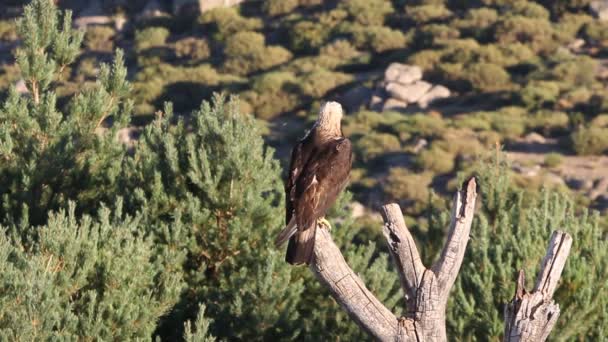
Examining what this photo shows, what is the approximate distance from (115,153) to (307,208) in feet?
17.8

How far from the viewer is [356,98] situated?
35281mm

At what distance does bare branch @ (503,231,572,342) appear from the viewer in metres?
6.24

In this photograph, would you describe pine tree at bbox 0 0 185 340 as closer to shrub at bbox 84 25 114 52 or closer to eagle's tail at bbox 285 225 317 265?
eagle's tail at bbox 285 225 317 265

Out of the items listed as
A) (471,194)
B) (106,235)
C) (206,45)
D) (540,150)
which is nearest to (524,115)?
(540,150)

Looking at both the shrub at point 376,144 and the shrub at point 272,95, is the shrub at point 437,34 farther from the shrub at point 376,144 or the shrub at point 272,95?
the shrub at point 376,144

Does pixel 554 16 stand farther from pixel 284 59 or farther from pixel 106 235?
pixel 106 235

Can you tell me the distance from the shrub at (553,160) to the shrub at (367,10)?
1737 cm

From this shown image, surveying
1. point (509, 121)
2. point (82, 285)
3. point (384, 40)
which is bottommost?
point (384, 40)

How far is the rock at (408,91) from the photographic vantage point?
34250 mm

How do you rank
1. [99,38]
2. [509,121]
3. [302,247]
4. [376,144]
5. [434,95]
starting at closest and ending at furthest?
1. [302,247]
2. [376,144]
3. [509,121]
4. [434,95]
5. [99,38]

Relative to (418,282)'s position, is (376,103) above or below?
below

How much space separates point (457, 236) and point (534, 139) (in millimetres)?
24548

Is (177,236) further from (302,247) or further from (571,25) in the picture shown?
(571,25)

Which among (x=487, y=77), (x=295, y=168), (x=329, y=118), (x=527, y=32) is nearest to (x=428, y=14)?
(x=527, y=32)
